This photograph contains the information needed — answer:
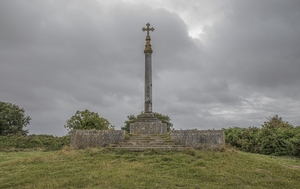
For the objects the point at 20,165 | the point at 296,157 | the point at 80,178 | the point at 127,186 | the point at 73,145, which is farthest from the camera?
the point at 296,157

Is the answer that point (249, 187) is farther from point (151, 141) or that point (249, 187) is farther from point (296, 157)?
point (296, 157)

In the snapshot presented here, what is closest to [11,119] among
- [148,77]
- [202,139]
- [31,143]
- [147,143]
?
[31,143]

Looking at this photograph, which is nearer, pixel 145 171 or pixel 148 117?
pixel 145 171

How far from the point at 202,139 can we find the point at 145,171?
5220 mm

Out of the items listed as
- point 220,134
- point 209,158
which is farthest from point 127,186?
point 220,134

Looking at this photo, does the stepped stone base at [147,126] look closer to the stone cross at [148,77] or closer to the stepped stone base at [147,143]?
→ the stone cross at [148,77]

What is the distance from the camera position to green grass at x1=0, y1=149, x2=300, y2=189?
798 centimetres

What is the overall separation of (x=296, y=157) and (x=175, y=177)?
464 inches

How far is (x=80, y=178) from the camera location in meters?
8.45

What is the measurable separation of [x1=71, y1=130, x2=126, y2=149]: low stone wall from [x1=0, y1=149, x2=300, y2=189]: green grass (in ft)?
3.28

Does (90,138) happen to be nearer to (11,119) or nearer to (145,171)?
(145,171)

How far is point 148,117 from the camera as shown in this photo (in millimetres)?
17750

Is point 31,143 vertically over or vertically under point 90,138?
under

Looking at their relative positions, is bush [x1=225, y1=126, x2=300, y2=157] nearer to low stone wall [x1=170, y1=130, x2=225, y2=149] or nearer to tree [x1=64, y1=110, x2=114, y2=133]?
low stone wall [x1=170, y1=130, x2=225, y2=149]
